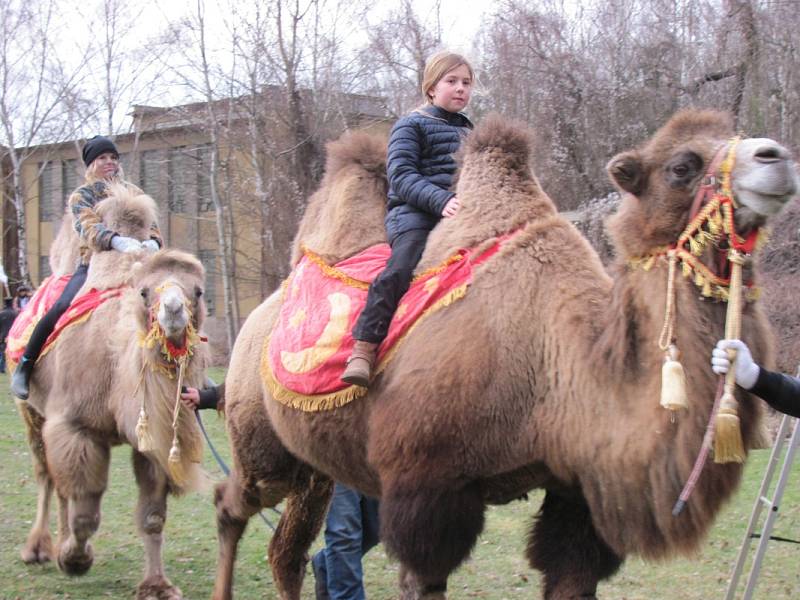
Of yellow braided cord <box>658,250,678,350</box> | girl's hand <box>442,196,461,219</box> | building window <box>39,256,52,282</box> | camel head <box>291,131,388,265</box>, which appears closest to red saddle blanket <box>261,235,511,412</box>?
camel head <box>291,131,388,265</box>

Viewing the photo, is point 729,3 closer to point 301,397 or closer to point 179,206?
point 301,397

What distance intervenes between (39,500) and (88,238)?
208 centimetres

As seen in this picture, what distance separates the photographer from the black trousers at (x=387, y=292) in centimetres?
439

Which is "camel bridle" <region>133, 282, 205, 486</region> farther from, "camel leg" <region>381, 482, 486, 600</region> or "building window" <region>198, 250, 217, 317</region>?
"building window" <region>198, 250, 217, 317</region>

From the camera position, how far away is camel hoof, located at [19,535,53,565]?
7.56 meters

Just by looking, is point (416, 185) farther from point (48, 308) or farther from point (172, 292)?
point (48, 308)

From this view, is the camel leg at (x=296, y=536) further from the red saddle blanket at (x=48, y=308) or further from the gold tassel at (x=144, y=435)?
the red saddle blanket at (x=48, y=308)

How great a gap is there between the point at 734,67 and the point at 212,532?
1247cm

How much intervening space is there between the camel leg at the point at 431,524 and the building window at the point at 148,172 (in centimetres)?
3160

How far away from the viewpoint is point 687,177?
12.1 ft

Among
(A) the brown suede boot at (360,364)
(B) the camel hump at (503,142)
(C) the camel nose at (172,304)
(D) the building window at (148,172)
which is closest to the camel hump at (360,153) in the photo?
(B) the camel hump at (503,142)

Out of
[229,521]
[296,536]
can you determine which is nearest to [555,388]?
[296,536]

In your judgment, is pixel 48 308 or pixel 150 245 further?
pixel 48 308

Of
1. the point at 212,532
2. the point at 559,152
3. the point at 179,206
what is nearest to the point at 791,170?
the point at 212,532
